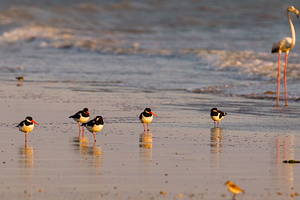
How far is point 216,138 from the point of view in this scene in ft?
35.6

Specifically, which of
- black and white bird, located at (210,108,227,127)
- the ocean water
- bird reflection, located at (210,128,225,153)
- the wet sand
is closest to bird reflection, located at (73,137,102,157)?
the wet sand

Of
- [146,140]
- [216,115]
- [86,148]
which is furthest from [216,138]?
[86,148]

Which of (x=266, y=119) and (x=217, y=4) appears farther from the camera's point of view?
(x=217, y=4)

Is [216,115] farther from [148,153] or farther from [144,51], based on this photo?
[144,51]

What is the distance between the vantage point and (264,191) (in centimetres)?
694

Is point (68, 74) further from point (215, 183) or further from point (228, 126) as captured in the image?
point (215, 183)

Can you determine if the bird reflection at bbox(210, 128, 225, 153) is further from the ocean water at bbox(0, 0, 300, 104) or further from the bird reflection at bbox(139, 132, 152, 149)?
the ocean water at bbox(0, 0, 300, 104)

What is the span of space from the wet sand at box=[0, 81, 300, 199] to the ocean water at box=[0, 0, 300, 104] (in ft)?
15.1

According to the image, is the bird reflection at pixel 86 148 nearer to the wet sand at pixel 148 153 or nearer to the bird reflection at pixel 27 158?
the wet sand at pixel 148 153

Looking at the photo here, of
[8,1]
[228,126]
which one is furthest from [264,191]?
[8,1]

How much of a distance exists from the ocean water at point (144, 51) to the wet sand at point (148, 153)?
15.1 ft

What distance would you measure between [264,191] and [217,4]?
295 feet

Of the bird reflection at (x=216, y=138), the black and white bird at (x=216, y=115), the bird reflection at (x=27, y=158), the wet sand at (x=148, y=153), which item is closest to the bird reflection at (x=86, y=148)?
the wet sand at (x=148, y=153)

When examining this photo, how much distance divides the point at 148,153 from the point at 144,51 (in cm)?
2874
